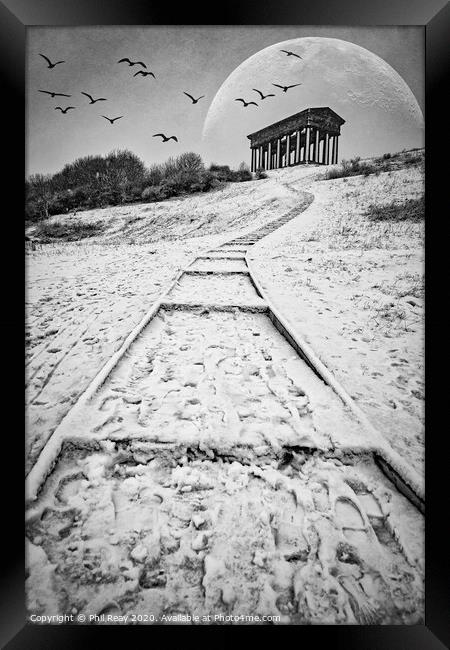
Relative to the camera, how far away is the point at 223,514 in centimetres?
143

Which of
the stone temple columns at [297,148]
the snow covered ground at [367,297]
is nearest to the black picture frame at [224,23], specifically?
the snow covered ground at [367,297]

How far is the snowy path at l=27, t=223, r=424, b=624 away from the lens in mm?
1315

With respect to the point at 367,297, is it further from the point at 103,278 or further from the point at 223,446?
the point at 103,278

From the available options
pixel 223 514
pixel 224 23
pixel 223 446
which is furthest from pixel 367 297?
Result: pixel 224 23

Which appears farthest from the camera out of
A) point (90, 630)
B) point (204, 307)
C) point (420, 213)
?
point (204, 307)

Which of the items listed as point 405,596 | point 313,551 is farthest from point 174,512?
point 405,596

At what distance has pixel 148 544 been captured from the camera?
4.50 ft

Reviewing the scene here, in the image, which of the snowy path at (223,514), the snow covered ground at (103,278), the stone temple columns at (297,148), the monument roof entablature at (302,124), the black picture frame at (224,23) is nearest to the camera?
the snowy path at (223,514)

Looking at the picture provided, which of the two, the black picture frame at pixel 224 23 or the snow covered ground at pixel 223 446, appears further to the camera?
the black picture frame at pixel 224 23

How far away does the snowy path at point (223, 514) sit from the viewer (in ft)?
4.32

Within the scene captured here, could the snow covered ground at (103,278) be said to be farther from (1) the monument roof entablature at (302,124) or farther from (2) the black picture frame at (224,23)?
(1) the monument roof entablature at (302,124)

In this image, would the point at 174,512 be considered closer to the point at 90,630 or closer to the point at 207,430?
the point at 207,430

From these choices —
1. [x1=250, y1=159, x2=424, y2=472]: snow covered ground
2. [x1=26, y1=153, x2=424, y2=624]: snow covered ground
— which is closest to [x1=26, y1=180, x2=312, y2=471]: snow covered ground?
[x1=26, y1=153, x2=424, y2=624]: snow covered ground

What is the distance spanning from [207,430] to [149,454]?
297 millimetres
